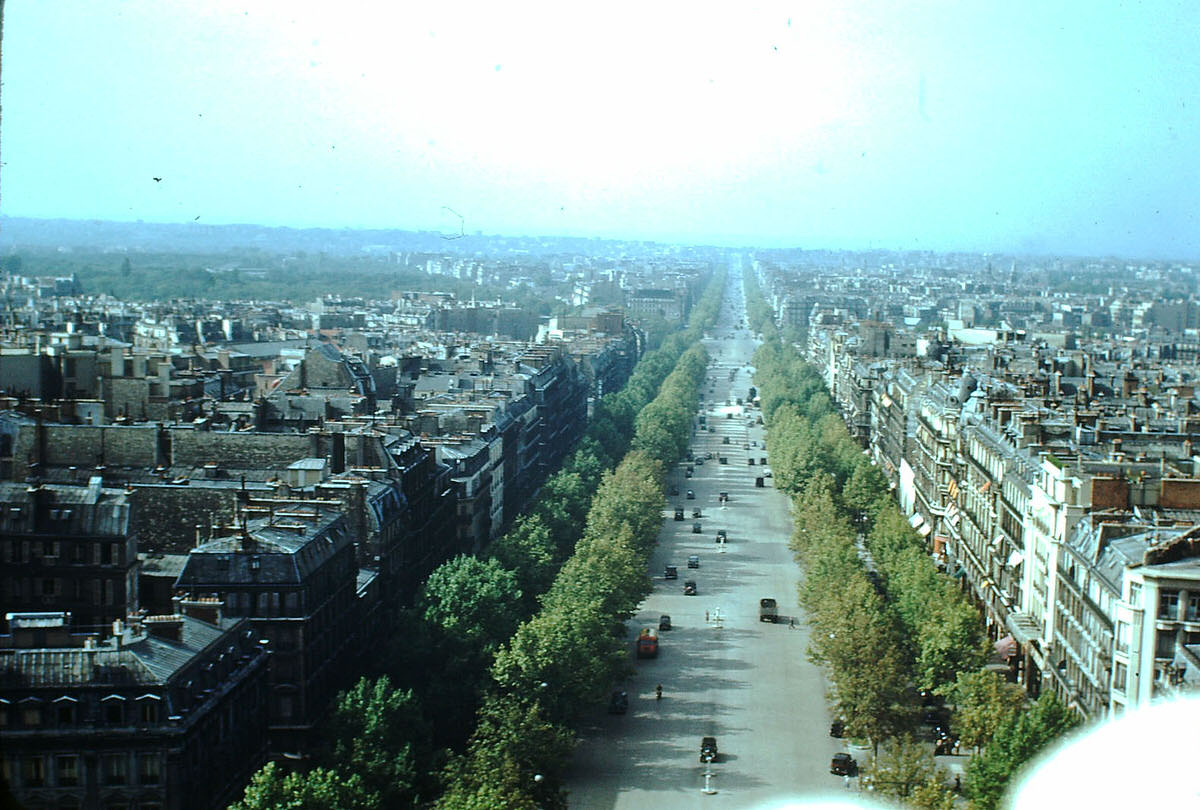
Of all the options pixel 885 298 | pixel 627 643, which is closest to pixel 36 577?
pixel 627 643

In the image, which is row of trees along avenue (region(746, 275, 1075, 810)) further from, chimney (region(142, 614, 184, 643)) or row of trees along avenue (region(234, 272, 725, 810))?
chimney (region(142, 614, 184, 643))

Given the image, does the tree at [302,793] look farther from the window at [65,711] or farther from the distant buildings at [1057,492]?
the distant buildings at [1057,492]

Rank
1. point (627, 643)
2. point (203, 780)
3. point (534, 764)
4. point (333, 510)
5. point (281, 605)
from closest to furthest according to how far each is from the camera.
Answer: point (203, 780)
point (534, 764)
point (281, 605)
point (333, 510)
point (627, 643)

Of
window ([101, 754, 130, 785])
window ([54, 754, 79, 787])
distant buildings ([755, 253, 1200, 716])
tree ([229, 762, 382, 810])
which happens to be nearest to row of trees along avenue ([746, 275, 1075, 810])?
distant buildings ([755, 253, 1200, 716])

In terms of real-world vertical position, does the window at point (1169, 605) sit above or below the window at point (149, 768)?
above

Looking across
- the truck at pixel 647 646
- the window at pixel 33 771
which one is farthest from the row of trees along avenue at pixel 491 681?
the window at pixel 33 771

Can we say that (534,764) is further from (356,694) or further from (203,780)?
(203,780)
